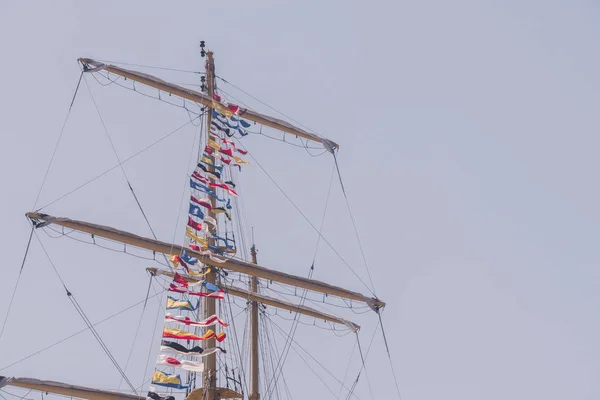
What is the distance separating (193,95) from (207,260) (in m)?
6.97

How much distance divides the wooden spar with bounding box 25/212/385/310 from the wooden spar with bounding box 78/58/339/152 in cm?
638

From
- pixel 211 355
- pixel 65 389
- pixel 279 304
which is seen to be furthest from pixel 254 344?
pixel 65 389

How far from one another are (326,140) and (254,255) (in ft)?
27.5

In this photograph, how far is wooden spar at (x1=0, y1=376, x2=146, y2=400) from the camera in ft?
118

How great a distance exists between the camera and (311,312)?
154 ft

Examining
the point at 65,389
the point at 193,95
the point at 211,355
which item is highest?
the point at 193,95

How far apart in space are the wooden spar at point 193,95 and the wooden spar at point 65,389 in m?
11.8

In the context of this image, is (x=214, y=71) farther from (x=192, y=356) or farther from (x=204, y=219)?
(x=192, y=356)

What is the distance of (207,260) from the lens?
40.4m

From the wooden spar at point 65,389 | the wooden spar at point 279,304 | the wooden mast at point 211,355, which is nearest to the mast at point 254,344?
the wooden spar at point 279,304

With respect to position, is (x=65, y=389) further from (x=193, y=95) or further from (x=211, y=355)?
(x=193, y=95)

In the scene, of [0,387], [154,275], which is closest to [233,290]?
[154,275]

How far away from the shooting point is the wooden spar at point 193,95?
42.3 m

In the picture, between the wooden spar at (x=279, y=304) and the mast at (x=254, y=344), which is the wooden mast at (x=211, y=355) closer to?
the wooden spar at (x=279, y=304)
